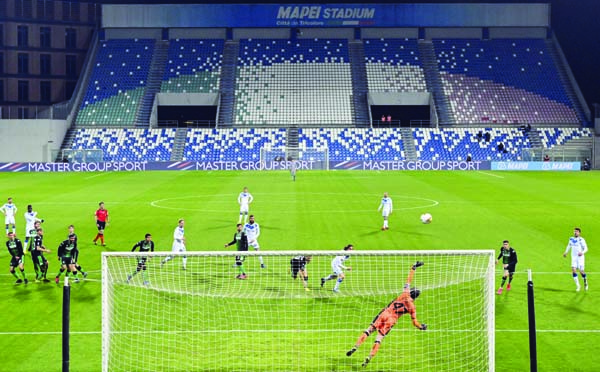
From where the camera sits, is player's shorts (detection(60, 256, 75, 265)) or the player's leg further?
player's shorts (detection(60, 256, 75, 265))

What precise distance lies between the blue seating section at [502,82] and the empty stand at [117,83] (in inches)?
1229

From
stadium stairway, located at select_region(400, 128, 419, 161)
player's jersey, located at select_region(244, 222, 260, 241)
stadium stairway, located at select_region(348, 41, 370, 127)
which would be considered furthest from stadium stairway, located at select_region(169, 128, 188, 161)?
player's jersey, located at select_region(244, 222, 260, 241)

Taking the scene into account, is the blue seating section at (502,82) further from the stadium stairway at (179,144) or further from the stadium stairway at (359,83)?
the stadium stairway at (179,144)

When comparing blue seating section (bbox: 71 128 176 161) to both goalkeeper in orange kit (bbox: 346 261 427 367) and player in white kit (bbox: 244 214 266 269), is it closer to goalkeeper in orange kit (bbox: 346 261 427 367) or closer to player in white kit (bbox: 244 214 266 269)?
player in white kit (bbox: 244 214 266 269)

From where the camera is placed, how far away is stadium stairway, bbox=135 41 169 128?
78.0 meters

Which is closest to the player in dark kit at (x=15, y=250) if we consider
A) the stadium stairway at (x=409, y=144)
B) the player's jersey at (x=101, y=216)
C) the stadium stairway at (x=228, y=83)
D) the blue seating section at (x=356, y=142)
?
the player's jersey at (x=101, y=216)

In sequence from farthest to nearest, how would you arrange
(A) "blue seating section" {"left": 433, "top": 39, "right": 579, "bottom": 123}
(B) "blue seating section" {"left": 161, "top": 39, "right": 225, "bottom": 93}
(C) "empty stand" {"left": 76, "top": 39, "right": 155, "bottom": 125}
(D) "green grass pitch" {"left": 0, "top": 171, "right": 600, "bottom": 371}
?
1. (B) "blue seating section" {"left": 161, "top": 39, "right": 225, "bottom": 93}
2. (A) "blue seating section" {"left": 433, "top": 39, "right": 579, "bottom": 123}
3. (C) "empty stand" {"left": 76, "top": 39, "right": 155, "bottom": 125}
4. (D) "green grass pitch" {"left": 0, "top": 171, "right": 600, "bottom": 371}

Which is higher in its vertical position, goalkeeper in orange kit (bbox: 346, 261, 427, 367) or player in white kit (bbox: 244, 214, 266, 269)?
player in white kit (bbox: 244, 214, 266, 269)

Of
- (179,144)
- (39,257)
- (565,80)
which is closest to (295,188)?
(179,144)

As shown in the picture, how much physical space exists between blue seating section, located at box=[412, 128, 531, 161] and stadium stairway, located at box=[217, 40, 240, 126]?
723 inches

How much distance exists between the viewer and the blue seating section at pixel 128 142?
72688 mm

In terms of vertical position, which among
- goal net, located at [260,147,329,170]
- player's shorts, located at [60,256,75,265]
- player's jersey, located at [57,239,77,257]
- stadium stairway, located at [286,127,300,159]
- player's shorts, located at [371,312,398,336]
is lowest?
player's shorts, located at [371,312,398,336]

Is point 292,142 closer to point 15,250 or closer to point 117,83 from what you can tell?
point 117,83

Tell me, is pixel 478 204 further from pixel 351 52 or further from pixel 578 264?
pixel 351 52
